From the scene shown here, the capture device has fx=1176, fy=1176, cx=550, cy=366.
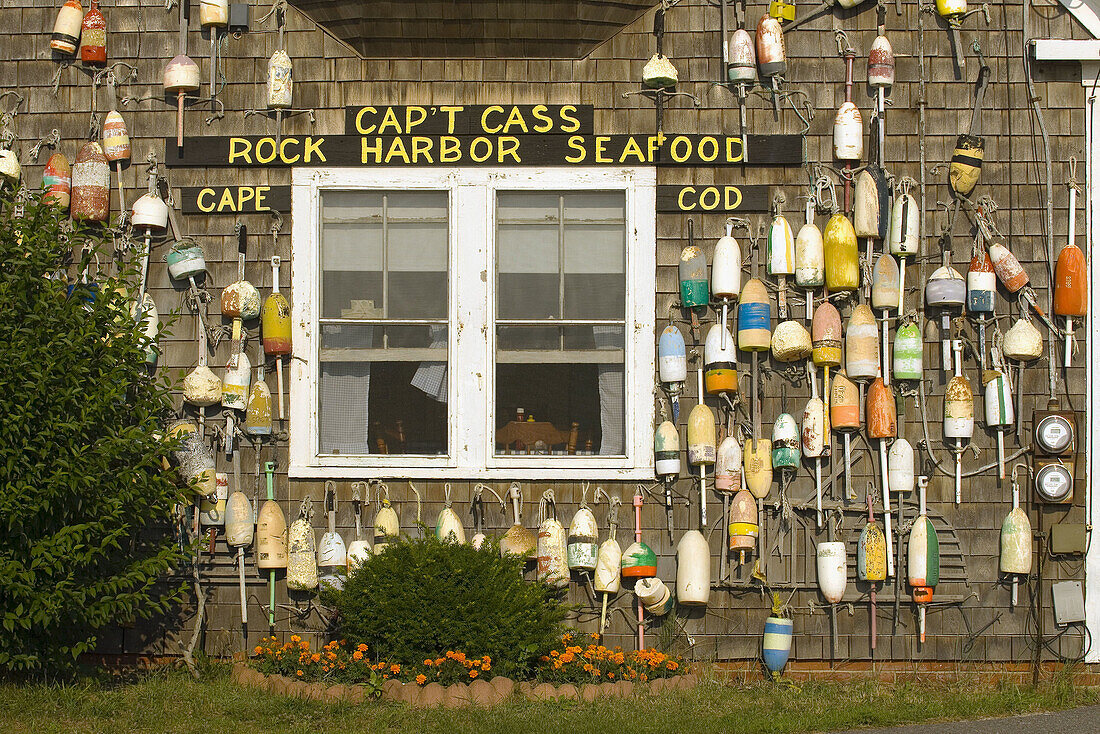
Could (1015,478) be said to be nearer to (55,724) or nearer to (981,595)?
(981,595)

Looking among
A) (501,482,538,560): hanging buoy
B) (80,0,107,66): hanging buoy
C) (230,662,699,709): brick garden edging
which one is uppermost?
(80,0,107,66): hanging buoy

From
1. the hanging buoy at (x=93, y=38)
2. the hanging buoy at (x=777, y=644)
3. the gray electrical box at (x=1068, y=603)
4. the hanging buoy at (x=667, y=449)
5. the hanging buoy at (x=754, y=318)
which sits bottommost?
the hanging buoy at (x=777, y=644)

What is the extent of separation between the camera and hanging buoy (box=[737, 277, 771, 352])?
7.64 metres

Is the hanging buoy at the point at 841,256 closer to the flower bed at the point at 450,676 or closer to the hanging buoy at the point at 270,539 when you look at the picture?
the flower bed at the point at 450,676

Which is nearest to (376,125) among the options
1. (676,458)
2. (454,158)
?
(454,158)

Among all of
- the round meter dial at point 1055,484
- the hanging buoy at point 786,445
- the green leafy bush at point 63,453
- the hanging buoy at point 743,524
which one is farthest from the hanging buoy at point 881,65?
the green leafy bush at point 63,453

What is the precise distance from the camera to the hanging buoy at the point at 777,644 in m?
7.51

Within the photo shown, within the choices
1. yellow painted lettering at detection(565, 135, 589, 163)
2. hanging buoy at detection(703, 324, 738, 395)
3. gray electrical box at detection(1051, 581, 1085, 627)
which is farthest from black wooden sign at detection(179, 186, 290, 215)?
gray electrical box at detection(1051, 581, 1085, 627)

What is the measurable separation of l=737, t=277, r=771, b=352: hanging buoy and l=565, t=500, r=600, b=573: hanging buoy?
4.96ft

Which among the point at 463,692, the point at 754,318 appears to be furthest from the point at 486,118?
the point at 463,692

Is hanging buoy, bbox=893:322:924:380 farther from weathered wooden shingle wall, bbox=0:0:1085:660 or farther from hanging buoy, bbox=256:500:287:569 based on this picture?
hanging buoy, bbox=256:500:287:569

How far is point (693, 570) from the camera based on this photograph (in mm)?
7547

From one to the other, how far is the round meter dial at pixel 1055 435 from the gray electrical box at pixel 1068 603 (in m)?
0.88

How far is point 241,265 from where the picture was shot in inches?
311
